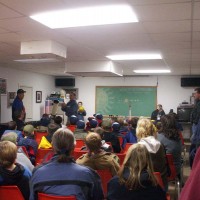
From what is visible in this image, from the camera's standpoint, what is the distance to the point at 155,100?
37.5 feet

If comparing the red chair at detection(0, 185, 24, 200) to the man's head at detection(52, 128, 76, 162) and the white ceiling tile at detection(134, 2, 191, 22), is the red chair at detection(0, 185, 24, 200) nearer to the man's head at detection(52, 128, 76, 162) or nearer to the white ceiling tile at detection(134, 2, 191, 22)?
the man's head at detection(52, 128, 76, 162)

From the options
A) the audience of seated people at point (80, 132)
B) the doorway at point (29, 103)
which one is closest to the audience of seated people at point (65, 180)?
the audience of seated people at point (80, 132)

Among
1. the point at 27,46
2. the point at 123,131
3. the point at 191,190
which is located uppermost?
the point at 27,46

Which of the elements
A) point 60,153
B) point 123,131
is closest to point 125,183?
point 60,153

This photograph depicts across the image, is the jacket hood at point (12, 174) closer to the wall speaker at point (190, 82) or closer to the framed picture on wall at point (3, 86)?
the framed picture on wall at point (3, 86)

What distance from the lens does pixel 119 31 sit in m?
4.14

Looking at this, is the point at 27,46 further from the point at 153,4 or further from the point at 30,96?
the point at 30,96

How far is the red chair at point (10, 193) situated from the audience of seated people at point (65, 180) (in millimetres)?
155

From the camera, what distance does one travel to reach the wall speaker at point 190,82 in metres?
10.8

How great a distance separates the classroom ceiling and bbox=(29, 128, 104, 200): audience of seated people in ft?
5.74

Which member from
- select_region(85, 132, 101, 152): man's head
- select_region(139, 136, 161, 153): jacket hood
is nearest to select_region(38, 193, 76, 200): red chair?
select_region(85, 132, 101, 152): man's head

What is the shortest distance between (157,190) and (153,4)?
1933mm

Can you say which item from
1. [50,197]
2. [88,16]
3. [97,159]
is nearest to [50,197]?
[50,197]

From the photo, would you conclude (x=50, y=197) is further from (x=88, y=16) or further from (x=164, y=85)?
(x=164, y=85)
